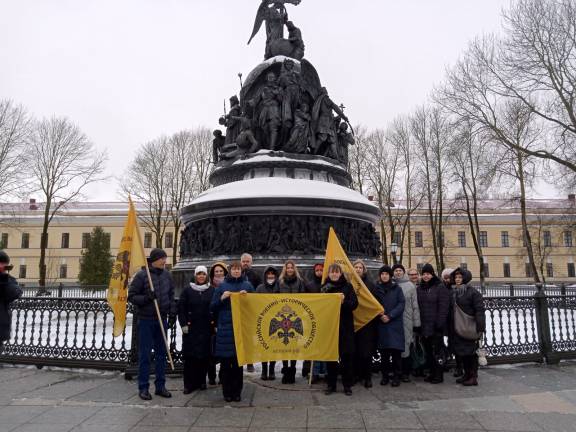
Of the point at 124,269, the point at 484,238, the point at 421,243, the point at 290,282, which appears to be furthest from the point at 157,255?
the point at 484,238

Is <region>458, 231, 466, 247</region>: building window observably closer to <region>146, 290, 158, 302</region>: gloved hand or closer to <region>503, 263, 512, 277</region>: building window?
<region>503, 263, 512, 277</region>: building window

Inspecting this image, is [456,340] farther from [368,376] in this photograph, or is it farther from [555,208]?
[555,208]

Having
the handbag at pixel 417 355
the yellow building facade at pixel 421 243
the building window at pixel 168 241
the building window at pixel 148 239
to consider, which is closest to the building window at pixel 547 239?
the yellow building facade at pixel 421 243

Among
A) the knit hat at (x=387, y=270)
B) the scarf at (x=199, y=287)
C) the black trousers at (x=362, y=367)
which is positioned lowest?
the black trousers at (x=362, y=367)

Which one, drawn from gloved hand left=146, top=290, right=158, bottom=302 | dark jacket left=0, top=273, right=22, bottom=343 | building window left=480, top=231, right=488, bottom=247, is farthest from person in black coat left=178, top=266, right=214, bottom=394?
building window left=480, top=231, right=488, bottom=247

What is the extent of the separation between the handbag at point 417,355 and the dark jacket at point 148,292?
3528mm

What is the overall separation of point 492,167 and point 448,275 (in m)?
19.0

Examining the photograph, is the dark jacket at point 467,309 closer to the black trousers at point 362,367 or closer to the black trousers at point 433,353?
the black trousers at point 433,353

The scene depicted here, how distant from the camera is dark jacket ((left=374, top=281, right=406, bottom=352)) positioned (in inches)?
247

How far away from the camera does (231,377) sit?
17.9ft

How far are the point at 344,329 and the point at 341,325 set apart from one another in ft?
0.23

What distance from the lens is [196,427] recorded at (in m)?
4.46

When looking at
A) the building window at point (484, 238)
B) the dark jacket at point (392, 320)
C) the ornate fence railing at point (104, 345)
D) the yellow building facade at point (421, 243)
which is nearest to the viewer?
the dark jacket at point (392, 320)

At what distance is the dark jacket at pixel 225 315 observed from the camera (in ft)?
18.1
